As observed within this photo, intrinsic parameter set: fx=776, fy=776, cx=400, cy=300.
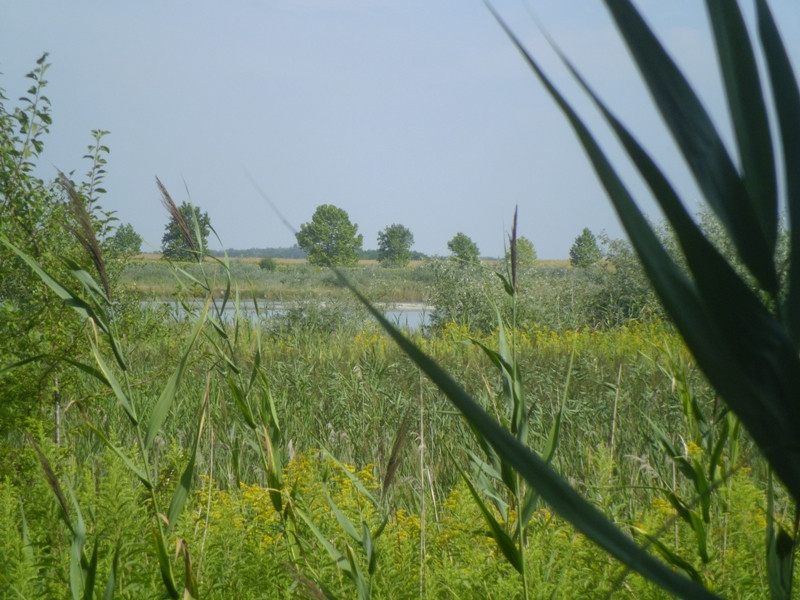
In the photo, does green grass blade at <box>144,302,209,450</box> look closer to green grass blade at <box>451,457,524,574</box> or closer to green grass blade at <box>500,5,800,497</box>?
green grass blade at <box>451,457,524,574</box>

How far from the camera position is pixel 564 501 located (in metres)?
0.28

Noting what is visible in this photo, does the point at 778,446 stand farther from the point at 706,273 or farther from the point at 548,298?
the point at 548,298

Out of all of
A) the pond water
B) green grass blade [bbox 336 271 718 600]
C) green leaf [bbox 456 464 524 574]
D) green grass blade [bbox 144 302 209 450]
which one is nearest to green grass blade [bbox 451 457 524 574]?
green leaf [bbox 456 464 524 574]

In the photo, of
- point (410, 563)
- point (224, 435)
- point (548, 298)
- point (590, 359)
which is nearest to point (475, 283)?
point (548, 298)

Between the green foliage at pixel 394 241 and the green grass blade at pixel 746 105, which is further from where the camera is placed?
the green foliage at pixel 394 241

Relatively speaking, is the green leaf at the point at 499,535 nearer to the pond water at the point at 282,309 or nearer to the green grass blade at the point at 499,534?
the green grass blade at the point at 499,534

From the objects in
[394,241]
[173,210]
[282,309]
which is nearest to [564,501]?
[173,210]

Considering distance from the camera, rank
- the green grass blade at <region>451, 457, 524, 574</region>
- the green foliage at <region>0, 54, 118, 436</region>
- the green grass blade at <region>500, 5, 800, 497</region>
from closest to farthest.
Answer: the green grass blade at <region>500, 5, 800, 497</region> → the green grass blade at <region>451, 457, 524, 574</region> → the green foliage at <region>0, 54, 118, 436</region>

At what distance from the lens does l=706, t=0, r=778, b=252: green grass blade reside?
0.89 feet

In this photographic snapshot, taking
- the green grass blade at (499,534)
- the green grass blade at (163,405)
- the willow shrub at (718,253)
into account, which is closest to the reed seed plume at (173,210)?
the green grass blade at (163,405)

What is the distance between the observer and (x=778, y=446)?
0.81 ft

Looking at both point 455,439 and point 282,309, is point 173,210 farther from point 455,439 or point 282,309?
point 282,309

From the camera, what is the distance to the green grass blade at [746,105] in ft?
0.89

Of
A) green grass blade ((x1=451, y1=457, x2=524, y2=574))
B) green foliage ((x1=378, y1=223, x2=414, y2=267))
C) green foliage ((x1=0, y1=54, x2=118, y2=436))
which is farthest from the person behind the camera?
green foliage ((x1=378, y1=223, x2=414, y2=267))
